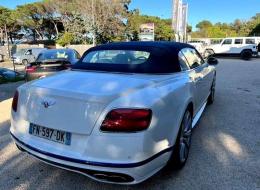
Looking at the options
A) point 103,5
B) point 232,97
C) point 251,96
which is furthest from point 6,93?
point 103,5

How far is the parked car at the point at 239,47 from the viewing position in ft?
82.5

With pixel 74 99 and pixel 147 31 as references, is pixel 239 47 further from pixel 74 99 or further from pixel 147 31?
pixel 74 99

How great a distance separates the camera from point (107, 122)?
2.56 meters

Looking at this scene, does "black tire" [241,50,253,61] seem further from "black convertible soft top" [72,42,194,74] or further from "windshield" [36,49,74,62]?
"black convertible soft top" [72,42,194,74]

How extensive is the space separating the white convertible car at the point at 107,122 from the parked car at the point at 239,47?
23780mm

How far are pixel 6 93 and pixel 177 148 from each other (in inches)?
266

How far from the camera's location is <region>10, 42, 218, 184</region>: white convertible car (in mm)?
2555

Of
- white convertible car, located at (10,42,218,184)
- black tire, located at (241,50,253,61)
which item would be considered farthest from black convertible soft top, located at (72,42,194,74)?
black tire, located at (241,50,253,61)

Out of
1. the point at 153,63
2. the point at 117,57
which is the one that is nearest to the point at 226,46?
the point at 117,57

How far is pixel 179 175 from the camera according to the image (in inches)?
134

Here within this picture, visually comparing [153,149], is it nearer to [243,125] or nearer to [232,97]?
[243,125]

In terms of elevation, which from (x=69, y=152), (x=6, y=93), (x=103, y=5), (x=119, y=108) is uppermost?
(x=103, y=5)

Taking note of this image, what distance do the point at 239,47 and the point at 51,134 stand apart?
25.3 metres

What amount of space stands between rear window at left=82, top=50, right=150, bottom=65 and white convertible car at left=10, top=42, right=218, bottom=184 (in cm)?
32
